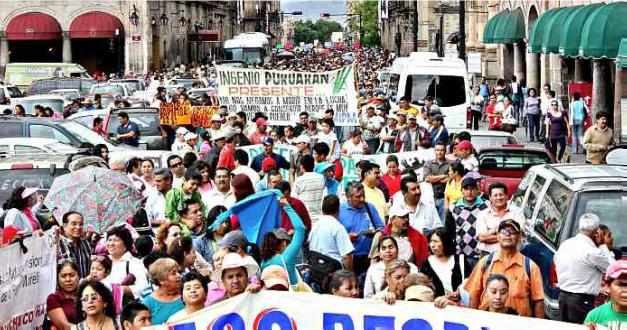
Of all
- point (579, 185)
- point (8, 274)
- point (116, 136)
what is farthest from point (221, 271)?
point (116, 136)

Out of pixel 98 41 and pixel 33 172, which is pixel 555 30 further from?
Result: pixel 98 41

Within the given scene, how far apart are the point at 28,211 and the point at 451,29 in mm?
69265

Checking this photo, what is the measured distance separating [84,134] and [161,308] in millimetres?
13423

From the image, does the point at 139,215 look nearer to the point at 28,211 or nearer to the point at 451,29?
the point at 28,211

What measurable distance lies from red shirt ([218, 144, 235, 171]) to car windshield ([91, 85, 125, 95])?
71.5ft

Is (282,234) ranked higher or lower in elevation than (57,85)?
lower

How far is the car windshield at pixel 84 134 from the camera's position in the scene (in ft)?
71.2

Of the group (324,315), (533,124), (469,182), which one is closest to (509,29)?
(533,124)

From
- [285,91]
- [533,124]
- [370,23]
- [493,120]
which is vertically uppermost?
[370,23]

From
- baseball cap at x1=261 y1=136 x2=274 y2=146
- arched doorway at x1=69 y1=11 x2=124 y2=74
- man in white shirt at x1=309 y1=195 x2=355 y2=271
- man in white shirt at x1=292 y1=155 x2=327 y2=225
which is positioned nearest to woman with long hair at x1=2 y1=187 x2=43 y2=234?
Answer: man in white shirt at x1=309 y1=195 x2=355 y2=271

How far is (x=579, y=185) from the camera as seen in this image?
11.2 m

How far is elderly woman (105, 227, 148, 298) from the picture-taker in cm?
983

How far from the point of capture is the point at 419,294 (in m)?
8.55

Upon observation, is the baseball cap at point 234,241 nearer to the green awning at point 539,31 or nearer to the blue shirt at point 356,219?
the blue shirt at point 356,219
